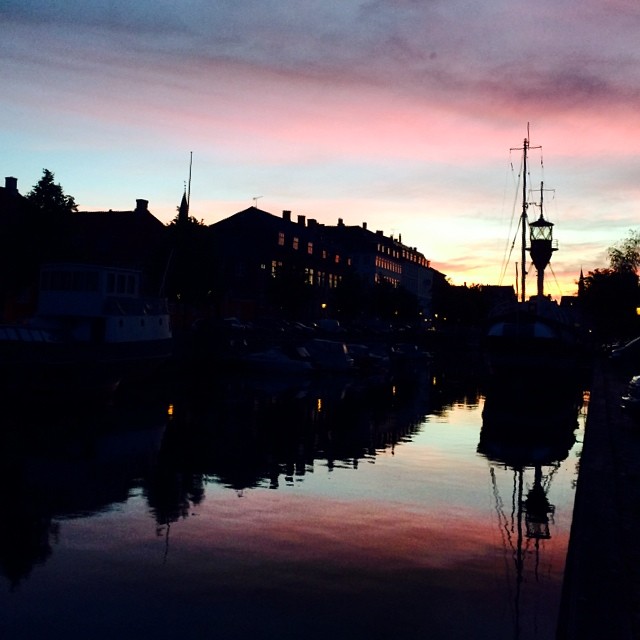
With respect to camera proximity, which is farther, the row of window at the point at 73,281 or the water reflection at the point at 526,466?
the row of window at the point at 73,281

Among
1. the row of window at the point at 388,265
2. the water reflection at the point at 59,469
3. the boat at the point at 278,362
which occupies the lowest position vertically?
the water reflection at the point at 59,469

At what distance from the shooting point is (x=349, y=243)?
6344 inches

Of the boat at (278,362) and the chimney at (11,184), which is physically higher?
the chimney at (11,184)

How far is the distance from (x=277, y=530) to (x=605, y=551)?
6.16 m

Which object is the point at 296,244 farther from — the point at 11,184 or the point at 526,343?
the point at 526,343

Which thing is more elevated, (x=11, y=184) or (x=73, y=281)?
(x=11, y=184)

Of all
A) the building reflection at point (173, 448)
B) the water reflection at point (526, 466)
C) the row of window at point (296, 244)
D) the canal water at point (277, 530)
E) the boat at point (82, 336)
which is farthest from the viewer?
the row of window at point (296, 244)

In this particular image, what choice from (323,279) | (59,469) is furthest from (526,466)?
(323,279)

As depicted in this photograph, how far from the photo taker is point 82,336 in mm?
39000

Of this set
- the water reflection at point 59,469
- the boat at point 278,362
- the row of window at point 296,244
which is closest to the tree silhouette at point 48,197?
the boat at point 278,362

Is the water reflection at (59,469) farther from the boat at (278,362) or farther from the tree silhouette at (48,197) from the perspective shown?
the tree silhouette at (48,197)

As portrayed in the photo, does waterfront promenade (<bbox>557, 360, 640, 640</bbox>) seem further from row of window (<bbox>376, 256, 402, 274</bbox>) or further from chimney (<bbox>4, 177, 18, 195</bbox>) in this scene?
row of window (<bbox>376, 256, 402, 274</bbox>)

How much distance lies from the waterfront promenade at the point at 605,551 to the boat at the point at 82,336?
23154 millimetres

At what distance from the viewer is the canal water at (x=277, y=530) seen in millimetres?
10773
